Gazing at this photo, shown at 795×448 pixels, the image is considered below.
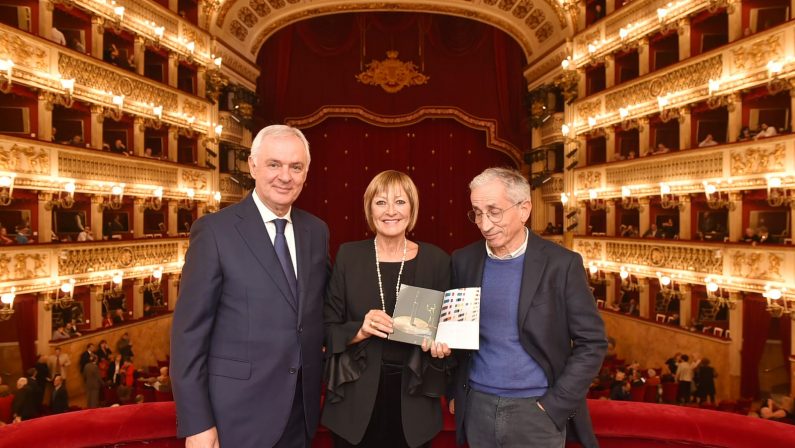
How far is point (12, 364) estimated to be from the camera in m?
14.8

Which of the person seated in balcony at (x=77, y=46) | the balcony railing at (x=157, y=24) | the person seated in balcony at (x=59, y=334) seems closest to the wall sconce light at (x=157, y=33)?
the balcony railing at (x=157, y=24)

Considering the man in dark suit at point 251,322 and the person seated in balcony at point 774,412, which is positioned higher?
the man in dark suit at point 251,322

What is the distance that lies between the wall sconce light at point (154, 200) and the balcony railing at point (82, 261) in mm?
1107

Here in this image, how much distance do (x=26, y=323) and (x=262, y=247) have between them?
42.9 ft

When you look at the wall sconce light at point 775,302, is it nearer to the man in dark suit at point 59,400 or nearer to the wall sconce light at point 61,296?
the man in dark suit at point 59,400

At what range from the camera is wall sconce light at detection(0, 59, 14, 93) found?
1130cm

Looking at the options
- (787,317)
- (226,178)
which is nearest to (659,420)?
(787,317)

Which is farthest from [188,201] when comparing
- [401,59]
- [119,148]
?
[401,59]

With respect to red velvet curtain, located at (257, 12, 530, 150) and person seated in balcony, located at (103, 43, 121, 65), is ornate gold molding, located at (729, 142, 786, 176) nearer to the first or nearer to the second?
red velvet curtain, located at (257, 12, 530, 150)

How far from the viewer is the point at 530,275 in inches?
107

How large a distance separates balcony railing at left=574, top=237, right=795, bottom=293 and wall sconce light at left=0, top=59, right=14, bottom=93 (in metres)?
16.4

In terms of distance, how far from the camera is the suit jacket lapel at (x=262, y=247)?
8.45ft

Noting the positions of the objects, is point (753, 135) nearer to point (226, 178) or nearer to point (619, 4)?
point (619, 4)

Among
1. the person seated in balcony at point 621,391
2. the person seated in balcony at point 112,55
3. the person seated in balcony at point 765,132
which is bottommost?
the person seated in balcony at point 621,391
